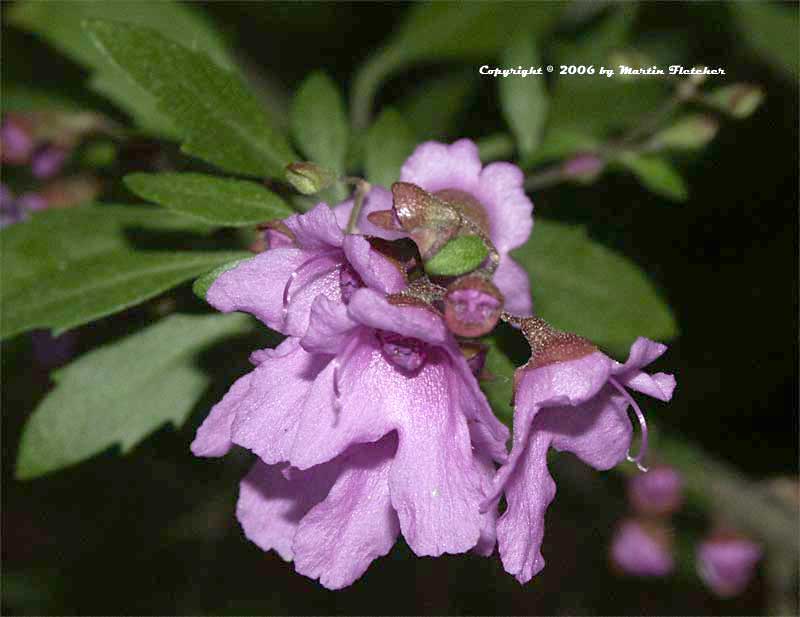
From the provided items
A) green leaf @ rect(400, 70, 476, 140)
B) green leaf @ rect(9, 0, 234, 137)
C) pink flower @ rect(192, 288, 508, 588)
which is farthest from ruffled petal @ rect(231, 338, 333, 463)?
green leaf @ rect(400, 70, 476, 140)

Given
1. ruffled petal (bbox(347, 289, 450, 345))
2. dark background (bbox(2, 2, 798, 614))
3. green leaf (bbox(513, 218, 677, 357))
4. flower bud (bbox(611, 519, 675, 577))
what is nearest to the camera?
ruffled petal (bbox(347, 289, 450, 345))

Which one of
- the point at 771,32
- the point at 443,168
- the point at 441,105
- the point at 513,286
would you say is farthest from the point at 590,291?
the point at 771,32

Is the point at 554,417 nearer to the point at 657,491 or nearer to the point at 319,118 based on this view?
the point at 319,118

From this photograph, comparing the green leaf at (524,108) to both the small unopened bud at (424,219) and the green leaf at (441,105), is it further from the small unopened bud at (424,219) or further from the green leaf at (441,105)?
the small unopened bud at (424,219)

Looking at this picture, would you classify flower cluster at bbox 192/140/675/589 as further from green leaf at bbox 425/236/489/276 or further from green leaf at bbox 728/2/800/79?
green leaf at bbox 728/2/800/79

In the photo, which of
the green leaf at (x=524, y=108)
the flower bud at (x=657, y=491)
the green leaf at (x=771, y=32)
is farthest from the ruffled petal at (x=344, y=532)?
the green leaf at (x=771, y=32)

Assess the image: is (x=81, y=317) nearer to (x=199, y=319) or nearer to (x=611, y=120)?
(x=199, y=319)
